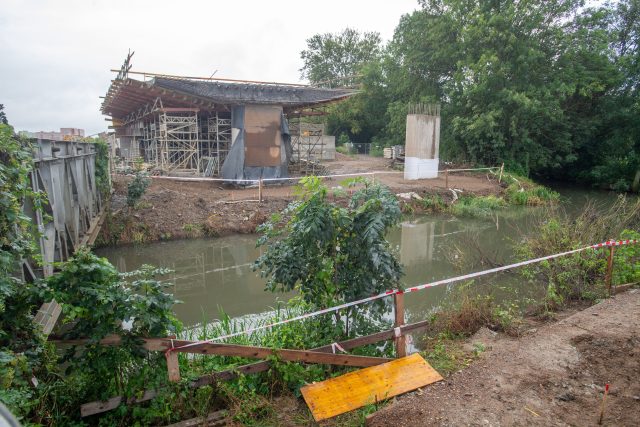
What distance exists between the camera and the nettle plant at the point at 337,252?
4.59m

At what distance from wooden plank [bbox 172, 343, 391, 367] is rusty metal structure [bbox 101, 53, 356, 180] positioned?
14978mm

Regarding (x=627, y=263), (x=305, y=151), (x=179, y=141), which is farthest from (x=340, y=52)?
(x=627, y=263)

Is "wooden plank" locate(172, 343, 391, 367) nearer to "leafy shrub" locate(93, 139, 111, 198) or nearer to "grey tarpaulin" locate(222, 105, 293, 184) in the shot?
"leafy shrub" locate(93, 139, 111, 198)

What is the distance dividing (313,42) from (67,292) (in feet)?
177

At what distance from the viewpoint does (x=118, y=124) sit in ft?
108

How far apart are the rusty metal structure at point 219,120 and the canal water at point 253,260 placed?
7.00 m

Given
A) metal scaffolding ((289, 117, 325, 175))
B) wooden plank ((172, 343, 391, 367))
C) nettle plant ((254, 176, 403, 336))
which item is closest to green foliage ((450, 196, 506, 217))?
metal scaffolding ((289, 117, 325, 175))

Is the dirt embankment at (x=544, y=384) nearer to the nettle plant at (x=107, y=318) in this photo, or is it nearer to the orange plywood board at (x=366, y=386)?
the orange plywood board at (x=366, y=386)

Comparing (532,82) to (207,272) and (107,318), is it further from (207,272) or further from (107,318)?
(107,318)

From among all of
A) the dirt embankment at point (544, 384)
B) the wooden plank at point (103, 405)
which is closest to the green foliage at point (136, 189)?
the wooden plank at point (103, 405)

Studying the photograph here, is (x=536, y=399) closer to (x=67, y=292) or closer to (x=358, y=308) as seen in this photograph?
(x=358, y=308)

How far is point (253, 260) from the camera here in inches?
446

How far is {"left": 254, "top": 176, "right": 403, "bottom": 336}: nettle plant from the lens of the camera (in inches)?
181

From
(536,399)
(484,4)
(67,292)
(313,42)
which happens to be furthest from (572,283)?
(313,42)
